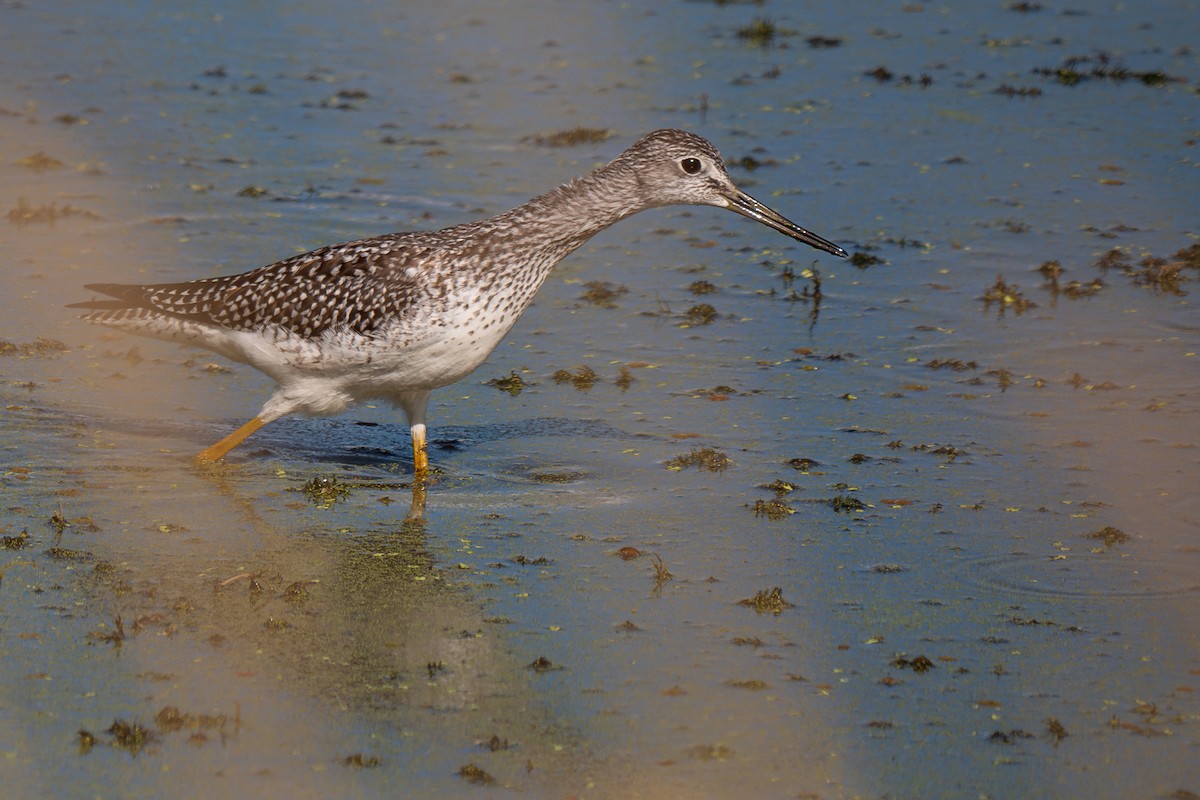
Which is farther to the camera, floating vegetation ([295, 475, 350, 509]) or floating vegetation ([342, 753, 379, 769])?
floating vegetation ([295, 475, 350, 509])

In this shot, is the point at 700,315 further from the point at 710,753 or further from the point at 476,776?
the point at 476,776

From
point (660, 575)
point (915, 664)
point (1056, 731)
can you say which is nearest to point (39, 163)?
point (660, 575)

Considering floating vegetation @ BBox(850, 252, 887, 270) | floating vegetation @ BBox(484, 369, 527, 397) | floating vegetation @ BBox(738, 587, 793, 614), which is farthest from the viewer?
floating vegetation @ BBox(850, 252, 887, 270)

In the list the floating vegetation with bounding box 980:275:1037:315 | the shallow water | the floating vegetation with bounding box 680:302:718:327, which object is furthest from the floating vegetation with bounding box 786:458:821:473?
the floating vegetation with bounding box 980:275:1037:315

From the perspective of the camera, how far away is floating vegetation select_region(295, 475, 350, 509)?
8.80 meters

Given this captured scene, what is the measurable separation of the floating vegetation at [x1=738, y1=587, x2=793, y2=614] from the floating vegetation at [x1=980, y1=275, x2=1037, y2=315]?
4.95 m

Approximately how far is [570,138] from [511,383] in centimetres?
528

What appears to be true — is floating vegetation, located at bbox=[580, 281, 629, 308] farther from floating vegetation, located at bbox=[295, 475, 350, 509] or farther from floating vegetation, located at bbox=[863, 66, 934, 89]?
floating vegetation, located at bbox=[863, 66, 934, 89]

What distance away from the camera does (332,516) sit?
864 cm

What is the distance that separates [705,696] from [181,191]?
8.56 metres

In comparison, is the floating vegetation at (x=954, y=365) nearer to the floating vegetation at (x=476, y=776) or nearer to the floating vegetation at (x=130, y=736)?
the floating vegetation at (x=476, y=776)

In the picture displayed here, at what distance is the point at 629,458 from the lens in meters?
9.55

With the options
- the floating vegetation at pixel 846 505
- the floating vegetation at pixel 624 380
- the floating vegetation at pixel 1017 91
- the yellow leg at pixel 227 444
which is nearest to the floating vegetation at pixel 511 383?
the floating vegetation at pixel 624 380

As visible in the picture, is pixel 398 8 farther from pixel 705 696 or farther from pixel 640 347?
pixel 705 696
